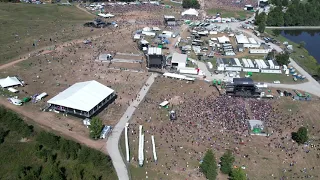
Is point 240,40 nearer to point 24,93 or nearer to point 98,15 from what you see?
point 98,15

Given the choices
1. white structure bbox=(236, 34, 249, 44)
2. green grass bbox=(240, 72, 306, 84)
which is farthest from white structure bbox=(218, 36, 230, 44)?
green grass bbox=(240, 72, 306, 84)

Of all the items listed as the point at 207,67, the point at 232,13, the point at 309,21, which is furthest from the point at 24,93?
the point at 309,21

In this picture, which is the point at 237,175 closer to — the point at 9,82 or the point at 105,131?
the point at 105,131

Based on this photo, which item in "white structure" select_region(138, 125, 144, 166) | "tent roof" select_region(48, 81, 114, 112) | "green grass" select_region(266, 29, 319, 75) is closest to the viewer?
"white structure" select_region(138, 125, 144, 166)

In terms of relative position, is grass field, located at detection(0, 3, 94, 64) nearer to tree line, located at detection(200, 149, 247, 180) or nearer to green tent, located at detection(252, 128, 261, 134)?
tree line, located at detection(200, 149, 247, 180)

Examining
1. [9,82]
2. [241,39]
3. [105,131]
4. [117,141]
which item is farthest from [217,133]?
[241,39]

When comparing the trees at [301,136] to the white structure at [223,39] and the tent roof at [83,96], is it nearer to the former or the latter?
the tent roof at [83,96]
